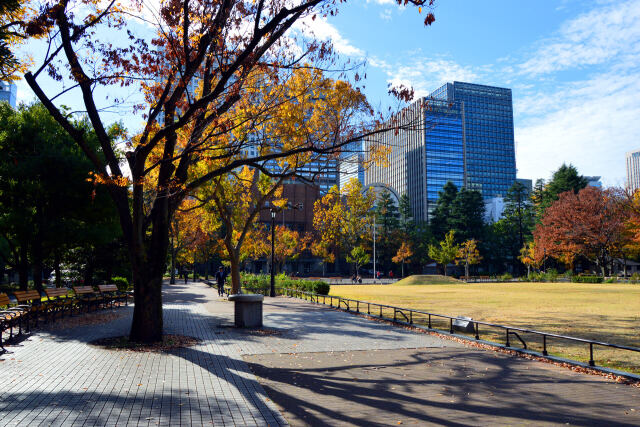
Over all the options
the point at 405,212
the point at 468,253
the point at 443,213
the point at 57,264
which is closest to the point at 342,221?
the point at 468,253

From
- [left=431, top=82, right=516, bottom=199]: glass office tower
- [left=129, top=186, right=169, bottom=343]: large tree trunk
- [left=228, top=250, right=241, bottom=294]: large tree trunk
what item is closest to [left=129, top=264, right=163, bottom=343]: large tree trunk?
[left=129, top=186, right=169, bottom=343]: large tree trunk

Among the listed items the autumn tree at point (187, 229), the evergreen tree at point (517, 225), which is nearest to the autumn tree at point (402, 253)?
the evergreen tree at point (517, 225)

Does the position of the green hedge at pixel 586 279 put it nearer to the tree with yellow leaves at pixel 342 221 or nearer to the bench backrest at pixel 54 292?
the tree with yellow leaves at pixel 342 221

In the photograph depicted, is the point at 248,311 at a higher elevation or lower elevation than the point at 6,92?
lower

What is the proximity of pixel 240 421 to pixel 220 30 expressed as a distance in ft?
26.1

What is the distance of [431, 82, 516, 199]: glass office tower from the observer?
162125 millimetres

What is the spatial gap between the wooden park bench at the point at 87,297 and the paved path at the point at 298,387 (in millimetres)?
5829

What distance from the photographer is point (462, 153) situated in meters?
150

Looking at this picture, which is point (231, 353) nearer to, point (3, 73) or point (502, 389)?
point (502, 389)

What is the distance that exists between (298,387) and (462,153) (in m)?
153

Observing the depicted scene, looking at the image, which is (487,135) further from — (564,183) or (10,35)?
(10,35)

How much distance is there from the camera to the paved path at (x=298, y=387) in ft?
18.4

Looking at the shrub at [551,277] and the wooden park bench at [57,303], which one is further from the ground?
the wooden park bench at [57,303]

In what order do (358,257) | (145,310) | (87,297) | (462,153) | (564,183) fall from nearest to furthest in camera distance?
(145,310)
(87,297)
(358,257)
(564,183)
(462,153)
